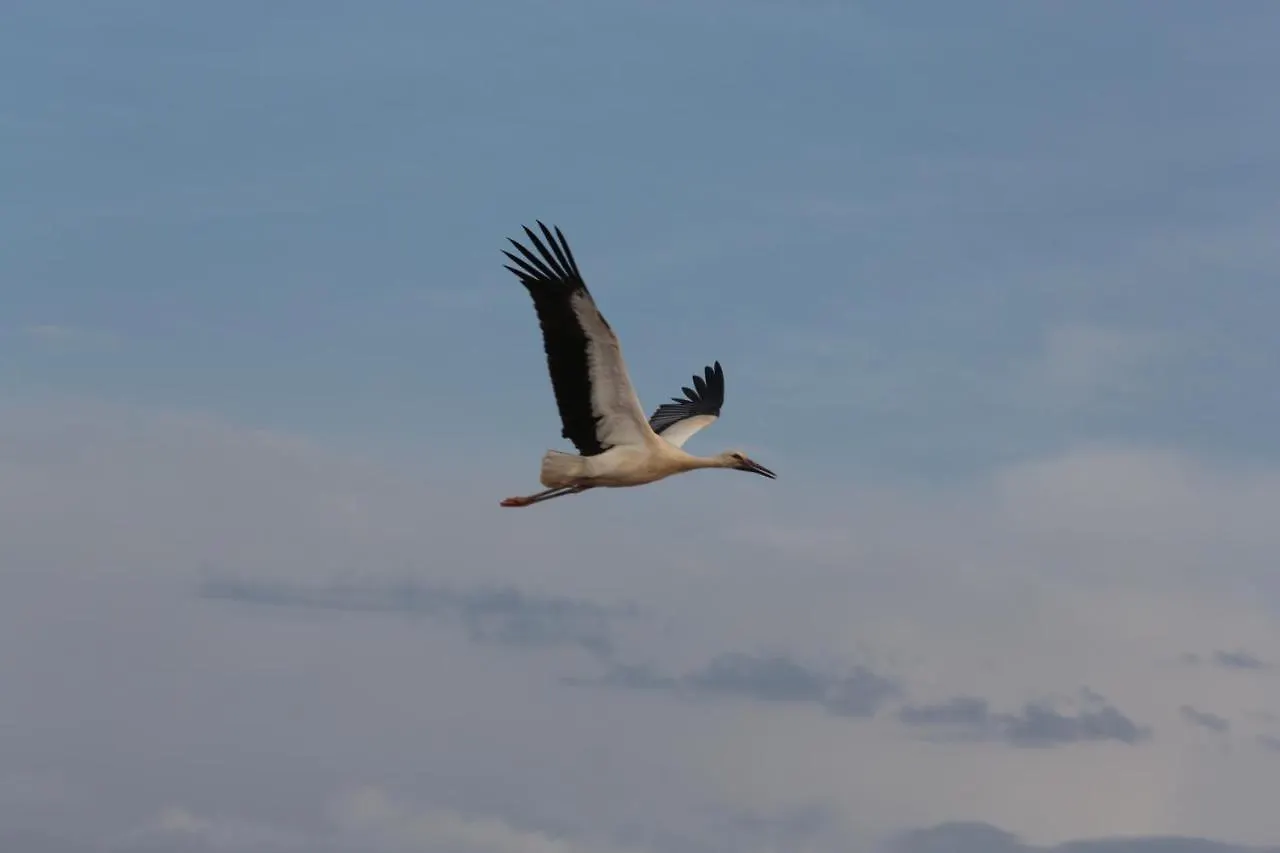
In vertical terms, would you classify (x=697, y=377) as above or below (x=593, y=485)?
above

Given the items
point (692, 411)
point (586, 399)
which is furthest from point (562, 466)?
point (692, 411)

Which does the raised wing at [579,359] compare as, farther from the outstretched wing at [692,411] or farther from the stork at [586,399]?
the outstretched wing at [692,411]

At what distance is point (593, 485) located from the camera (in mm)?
33500

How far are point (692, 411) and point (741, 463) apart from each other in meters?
3.36

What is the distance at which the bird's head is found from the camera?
117 feet

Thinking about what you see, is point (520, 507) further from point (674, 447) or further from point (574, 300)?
point (574, 300)

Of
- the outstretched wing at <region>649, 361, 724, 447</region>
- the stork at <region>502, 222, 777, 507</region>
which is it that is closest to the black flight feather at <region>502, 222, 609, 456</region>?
the stork at <region>502, 222, 777, 507</region>

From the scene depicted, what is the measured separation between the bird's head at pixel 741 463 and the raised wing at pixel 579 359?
134 inches

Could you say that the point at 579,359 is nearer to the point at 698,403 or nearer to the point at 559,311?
the point at 559,311

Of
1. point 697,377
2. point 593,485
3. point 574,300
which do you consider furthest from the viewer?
point 697,377

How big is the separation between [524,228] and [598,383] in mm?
2639

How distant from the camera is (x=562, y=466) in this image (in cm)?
3272

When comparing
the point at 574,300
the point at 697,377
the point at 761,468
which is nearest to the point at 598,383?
the point at 574,300

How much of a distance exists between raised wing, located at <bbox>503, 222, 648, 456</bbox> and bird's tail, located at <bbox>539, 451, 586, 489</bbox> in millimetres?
184
